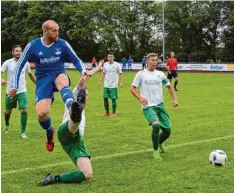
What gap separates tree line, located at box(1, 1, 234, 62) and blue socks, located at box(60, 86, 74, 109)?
5815 centimetres

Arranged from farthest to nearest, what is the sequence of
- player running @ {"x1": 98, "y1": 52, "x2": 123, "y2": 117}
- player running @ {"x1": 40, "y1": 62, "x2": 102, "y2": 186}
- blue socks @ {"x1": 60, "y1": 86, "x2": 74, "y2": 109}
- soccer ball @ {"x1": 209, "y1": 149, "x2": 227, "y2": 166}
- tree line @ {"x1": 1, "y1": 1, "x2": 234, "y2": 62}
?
1. tree line @ {"x1": 1, "y1": 1, "x2": 234, "y2": 62}
2. player running @ {"x1": 98, "y1": 52, "x2": 123, "y2": 117}
3. soccer ball @ {"x1": 209, "y1": 149, "x2": 227, "y2": 166}
4. blue socks @ {"x1": 60, "y1": 86, "x2": 74, "y2": 109}
5. player running @ {"x1": 40, "y1": 62, "x2": 102, "y2": 186}

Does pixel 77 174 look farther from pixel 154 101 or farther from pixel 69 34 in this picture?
pixel 69 34

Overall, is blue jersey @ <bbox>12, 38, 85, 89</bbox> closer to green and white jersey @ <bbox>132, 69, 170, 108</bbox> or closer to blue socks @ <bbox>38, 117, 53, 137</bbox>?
blue socks @ <bbox>38, 117, 53, 137</bbox>

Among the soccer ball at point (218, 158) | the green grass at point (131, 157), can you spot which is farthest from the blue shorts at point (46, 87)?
the soccer ball at point (218, 158)

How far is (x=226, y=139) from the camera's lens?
9695 mm

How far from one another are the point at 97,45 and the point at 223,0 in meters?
20.6

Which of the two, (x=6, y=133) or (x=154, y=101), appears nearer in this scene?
(x=154, y=101)

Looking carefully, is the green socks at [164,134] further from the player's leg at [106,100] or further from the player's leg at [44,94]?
the player's leg at [106,100]

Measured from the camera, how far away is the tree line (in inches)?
2594

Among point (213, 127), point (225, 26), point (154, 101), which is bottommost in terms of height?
point (213, 127)

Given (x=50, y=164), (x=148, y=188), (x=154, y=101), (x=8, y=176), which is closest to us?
(x=148, y=188)

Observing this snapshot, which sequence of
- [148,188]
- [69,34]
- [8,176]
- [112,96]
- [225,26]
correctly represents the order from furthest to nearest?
1. [69,34]
2. [225,26]
3. [112,96]
4. [8,176]
5. [148,188]

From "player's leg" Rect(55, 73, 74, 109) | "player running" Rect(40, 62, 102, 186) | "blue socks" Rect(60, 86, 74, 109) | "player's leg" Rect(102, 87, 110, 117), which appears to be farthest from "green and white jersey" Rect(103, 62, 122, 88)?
"player running" Rect(40, 62, 102, 186)

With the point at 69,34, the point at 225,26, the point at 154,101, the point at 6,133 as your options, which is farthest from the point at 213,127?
the point at 69,34
